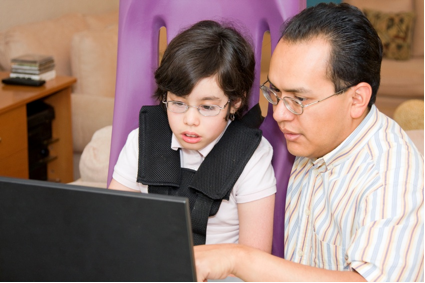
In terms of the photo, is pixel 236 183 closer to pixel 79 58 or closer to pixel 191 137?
pixel 191 137

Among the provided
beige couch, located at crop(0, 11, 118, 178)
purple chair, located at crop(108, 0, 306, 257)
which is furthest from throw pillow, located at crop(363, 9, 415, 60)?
purple chair, located at crop(108, 0, 306, 257)

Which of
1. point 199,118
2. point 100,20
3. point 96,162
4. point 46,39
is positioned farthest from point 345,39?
point 100,20

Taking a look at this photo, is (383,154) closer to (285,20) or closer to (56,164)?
(285,20)

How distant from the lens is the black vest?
4.28 feet

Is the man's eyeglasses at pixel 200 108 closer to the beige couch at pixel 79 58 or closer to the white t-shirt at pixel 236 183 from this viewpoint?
the white t-shirt at pixel 236 183

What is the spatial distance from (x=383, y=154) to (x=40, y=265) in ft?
2.27

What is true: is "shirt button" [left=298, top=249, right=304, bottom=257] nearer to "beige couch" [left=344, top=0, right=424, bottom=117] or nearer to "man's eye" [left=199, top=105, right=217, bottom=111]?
"man's eye" [left=199, top=105, right=217, bottom=111]

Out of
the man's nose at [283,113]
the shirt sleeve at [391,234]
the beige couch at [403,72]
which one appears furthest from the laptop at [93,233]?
the beige couch at [403,72]

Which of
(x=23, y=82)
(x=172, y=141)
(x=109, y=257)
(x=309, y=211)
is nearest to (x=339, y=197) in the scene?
(x=309, y=211)

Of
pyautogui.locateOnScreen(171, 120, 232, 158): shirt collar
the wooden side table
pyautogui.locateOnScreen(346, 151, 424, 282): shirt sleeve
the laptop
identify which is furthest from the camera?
the wooden side table

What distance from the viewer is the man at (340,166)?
100 centimetres

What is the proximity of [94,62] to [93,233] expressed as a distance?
250 centimetres

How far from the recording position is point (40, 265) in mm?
821

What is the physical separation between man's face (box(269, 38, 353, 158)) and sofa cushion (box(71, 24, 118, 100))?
2.12m
